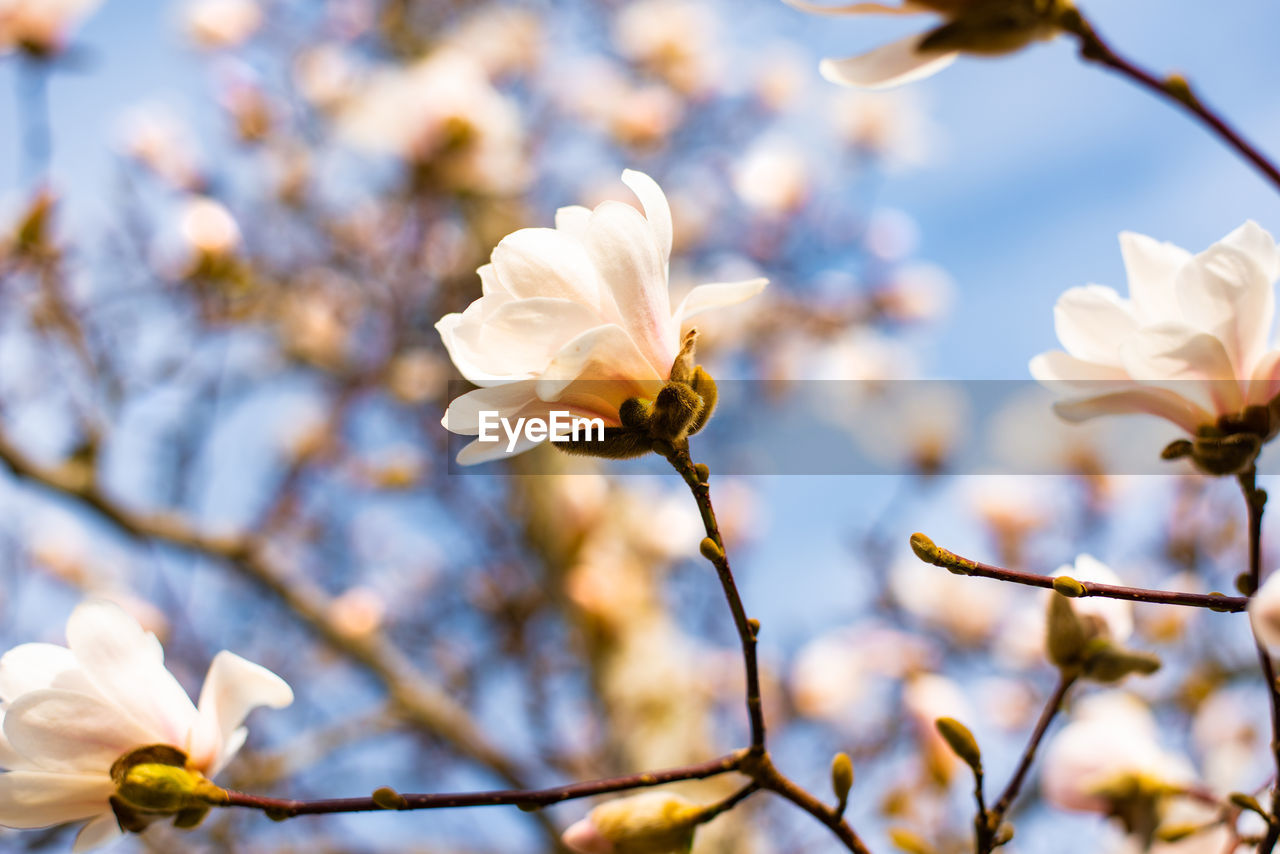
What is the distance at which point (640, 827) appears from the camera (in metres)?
0.59

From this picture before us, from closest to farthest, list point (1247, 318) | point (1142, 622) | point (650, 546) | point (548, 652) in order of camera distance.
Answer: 1. point (1247, 318)
2. point (1142, 622)
3. point (650, 546)
4. point (548, 652)

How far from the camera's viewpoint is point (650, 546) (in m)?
3.05

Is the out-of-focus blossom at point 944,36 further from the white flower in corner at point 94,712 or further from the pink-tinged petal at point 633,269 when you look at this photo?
the white flower in corner at point 94,712

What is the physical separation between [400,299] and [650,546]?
3.89 feet

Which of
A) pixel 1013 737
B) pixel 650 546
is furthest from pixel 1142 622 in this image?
pixel 650 546

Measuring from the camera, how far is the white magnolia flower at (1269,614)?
0.41 meters

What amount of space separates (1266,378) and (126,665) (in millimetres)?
763

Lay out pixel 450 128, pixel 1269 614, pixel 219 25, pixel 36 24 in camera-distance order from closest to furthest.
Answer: pixel 1269 614
pixel 36 24
pixel 450 128
pixel 219 25

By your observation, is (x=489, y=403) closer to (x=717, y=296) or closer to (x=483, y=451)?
(x=483, y=451)

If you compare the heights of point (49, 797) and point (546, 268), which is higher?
point (546, 268)

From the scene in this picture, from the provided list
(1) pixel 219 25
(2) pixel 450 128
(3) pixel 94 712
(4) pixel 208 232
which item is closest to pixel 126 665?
(3) pixel 94 712

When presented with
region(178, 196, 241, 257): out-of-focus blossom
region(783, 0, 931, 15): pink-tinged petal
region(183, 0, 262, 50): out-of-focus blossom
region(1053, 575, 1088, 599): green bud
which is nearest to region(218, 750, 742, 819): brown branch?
region(1053, 575, 1088, 599): green bud

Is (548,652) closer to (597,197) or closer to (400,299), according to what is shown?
(400,299)

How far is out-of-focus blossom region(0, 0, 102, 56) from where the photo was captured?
6.42 ft
